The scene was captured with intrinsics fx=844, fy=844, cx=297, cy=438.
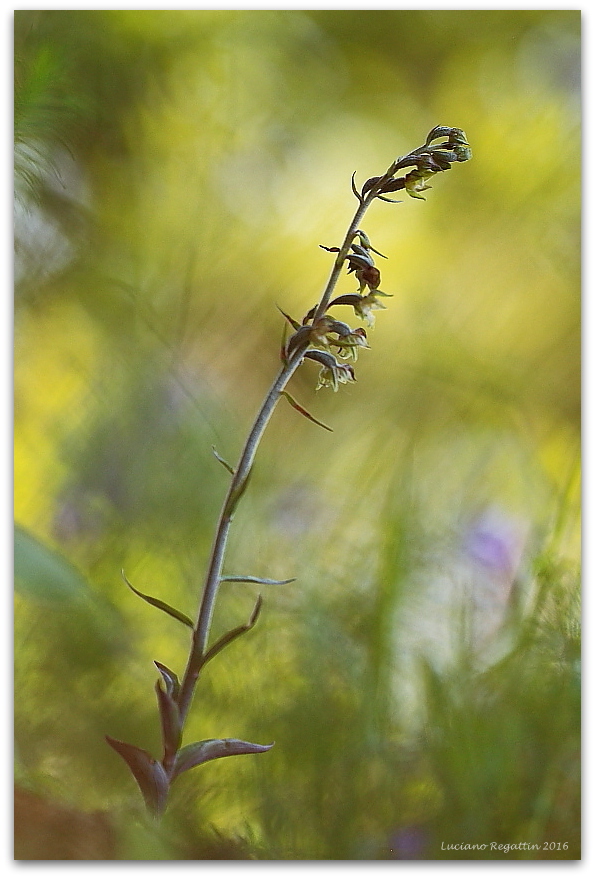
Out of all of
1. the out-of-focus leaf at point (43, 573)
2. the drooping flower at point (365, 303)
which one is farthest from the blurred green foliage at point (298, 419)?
the drooping flower at point (365, 303)

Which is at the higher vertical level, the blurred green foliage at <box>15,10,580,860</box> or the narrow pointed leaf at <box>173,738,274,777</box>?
the blurred green foliage at <box>15,10,580,860</box>

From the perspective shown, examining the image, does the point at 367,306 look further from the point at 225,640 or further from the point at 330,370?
the point at 225,640

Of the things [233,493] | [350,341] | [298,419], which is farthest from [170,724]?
[350,341]

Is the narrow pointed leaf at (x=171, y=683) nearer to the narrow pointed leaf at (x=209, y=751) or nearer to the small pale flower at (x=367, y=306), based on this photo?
the narrow pointed leaf at (x=209, y=751)

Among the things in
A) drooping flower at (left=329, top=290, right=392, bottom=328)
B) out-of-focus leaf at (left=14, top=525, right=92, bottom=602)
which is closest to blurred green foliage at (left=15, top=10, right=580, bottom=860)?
out-of-focus leaf at (left=14, top=525, right=92, bottom=602)

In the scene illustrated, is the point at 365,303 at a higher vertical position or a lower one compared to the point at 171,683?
higher

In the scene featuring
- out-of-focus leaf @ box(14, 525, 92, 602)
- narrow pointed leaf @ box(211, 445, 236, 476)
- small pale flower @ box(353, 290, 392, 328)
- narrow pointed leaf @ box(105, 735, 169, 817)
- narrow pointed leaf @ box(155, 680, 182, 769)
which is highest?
small pale flower @ box(353, 290, 392, 328)

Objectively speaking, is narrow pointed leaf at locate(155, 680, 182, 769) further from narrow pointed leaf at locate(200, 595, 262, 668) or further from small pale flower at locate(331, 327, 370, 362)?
small pale flower at locate(331, 327, 370, 362)

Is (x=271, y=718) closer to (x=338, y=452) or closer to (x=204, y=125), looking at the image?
(x=338, y=452)
